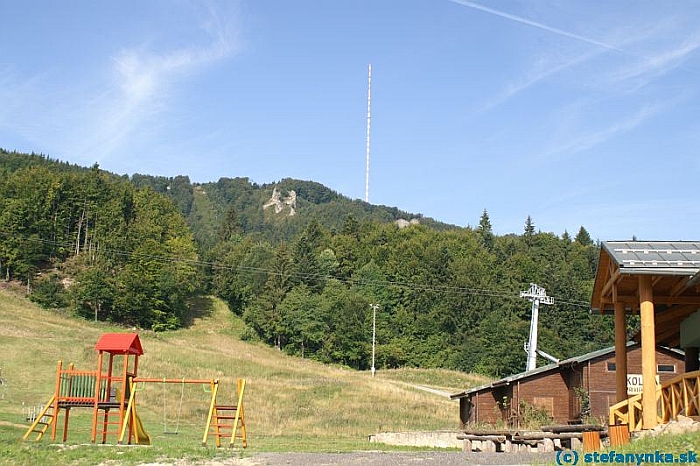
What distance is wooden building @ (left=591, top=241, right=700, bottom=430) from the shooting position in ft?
44.2

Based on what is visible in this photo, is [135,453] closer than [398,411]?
Yes

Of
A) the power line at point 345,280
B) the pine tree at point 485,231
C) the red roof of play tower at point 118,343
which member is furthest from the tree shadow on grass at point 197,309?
the red roof of play tower at point 118,343

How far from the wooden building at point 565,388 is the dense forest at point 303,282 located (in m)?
55.7

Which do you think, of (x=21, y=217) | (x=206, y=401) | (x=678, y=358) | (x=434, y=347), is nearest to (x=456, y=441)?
(x=678, y=358)

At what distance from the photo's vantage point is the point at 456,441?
85.3ft

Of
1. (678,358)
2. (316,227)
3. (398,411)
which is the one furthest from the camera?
(316,227)

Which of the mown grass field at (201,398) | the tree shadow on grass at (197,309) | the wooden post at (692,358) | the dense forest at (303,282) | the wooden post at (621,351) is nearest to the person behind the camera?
the wooden post at (621,351)

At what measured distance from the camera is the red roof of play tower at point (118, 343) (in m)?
21.2

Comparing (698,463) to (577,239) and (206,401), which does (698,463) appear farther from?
(577,239)

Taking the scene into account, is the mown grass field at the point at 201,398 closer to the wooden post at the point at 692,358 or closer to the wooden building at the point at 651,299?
the wooden building at the point at 651,299

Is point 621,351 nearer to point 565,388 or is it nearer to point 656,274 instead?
point 656,274

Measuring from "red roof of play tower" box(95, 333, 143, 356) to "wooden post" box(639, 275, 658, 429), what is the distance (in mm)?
13977

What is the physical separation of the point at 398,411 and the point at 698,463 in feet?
120

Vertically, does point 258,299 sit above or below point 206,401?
above
